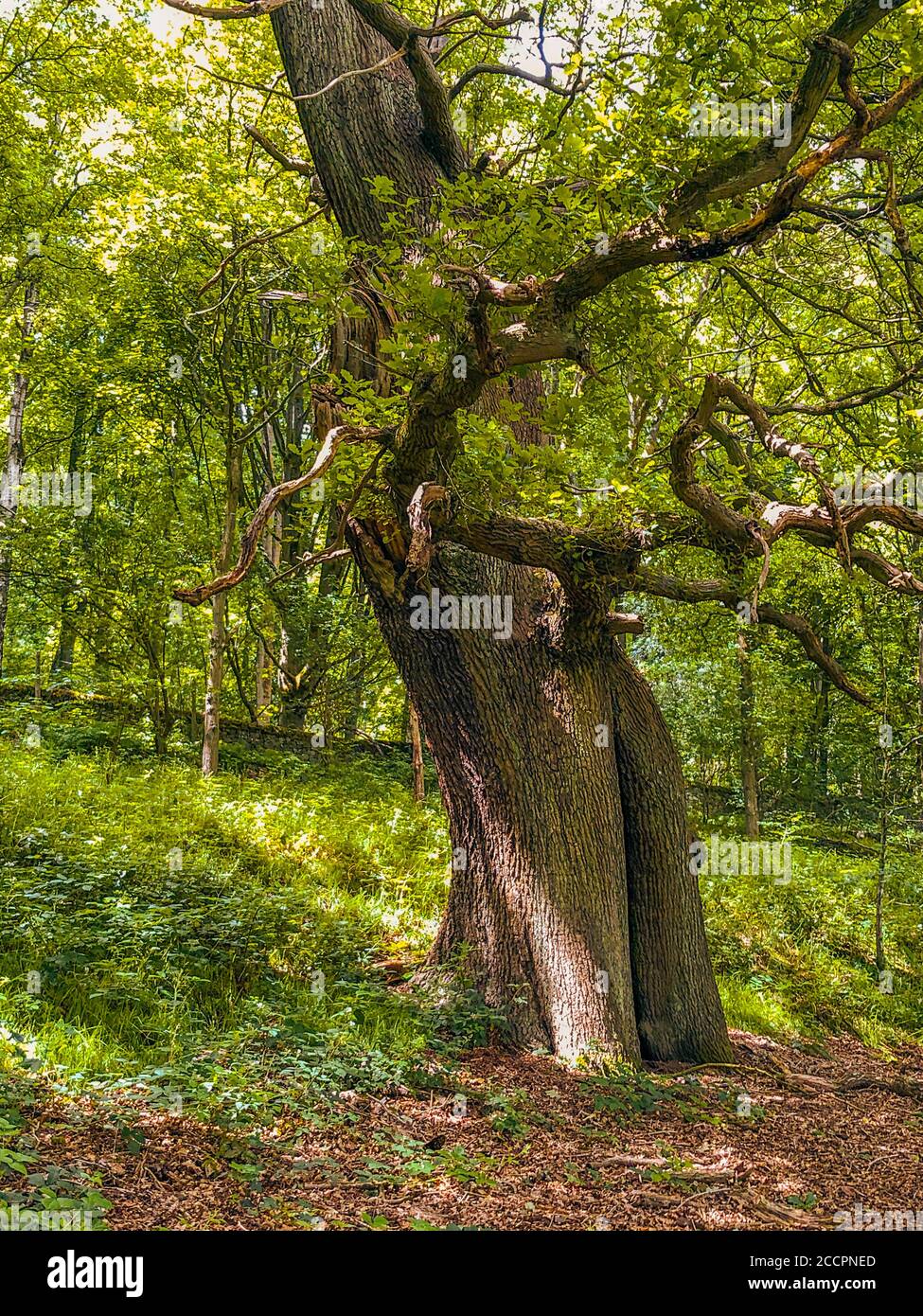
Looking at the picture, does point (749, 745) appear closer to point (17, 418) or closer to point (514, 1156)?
point (514, 1156)

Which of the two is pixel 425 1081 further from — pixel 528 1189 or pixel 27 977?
pixel 27 977

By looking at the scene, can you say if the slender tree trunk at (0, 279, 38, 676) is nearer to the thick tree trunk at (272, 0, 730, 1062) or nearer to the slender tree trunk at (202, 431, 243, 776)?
the slender tree trunk at (202, 431, 243, 776)

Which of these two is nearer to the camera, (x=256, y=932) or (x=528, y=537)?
(x=528, y=537)

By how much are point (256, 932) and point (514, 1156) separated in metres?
2.45

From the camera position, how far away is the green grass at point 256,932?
4527mm

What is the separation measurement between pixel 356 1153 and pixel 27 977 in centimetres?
204

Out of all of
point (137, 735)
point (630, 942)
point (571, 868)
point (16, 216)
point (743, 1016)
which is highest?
point (16, 216)

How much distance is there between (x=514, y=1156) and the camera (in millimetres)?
4312

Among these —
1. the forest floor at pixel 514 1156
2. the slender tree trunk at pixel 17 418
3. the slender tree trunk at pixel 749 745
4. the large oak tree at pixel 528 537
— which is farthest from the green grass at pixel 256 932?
the slender tree trunk at pixel 17 418

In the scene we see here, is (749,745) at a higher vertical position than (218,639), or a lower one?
lower

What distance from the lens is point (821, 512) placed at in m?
5.14

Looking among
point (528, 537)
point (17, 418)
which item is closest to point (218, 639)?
point (528, 537)

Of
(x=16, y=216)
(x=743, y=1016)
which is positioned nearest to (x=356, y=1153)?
(x=743, y=1016)

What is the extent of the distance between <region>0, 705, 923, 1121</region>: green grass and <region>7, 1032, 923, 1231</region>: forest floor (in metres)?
0.25
